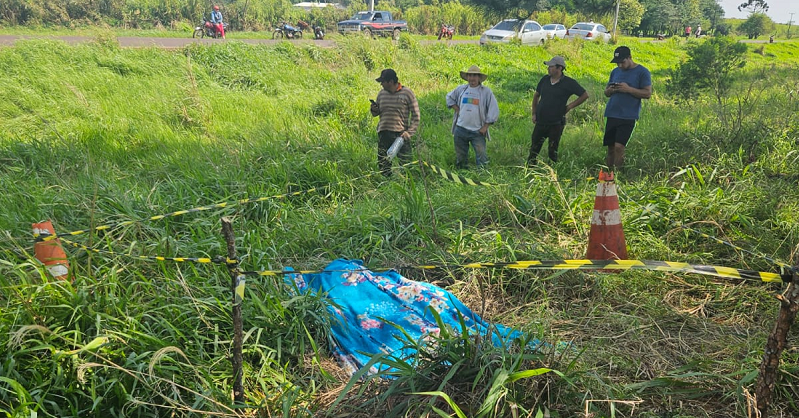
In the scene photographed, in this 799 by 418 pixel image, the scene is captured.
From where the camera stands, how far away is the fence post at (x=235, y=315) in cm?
201

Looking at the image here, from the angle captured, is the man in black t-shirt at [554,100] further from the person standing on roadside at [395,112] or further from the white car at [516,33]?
the white car at [516,33]

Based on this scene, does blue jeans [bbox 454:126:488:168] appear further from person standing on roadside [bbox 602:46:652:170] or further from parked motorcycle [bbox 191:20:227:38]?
parked motorcycle [bbox 191:20:227:38]

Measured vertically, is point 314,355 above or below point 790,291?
A: below

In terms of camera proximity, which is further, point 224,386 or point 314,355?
point 314,355

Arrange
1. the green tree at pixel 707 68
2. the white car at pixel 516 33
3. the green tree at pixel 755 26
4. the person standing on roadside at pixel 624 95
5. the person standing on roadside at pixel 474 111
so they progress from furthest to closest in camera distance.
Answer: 1. the green tree at pixel 755 26
2. the white car at pixel 516 33
3. the green tree at pixel 707 68
4. the person standing on roadside at pixel 474 111
5. the person standing on roadside at pixel 624 95

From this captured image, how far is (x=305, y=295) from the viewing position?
9.26 feet

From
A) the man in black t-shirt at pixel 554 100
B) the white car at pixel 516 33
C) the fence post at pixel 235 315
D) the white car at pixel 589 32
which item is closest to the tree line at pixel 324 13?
the white car at pixel 589 32

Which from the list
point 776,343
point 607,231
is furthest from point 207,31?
point 776,343

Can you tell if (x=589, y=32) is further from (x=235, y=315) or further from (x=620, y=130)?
(x=235, y=315)

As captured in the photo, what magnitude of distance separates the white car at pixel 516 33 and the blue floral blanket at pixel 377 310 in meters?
18.3

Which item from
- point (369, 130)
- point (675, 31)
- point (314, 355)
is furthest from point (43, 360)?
point (675, 31)

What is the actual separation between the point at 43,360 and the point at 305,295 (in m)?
1.23

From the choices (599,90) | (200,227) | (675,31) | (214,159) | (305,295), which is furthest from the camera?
(675,31)

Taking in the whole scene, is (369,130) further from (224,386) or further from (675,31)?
(675,31)
